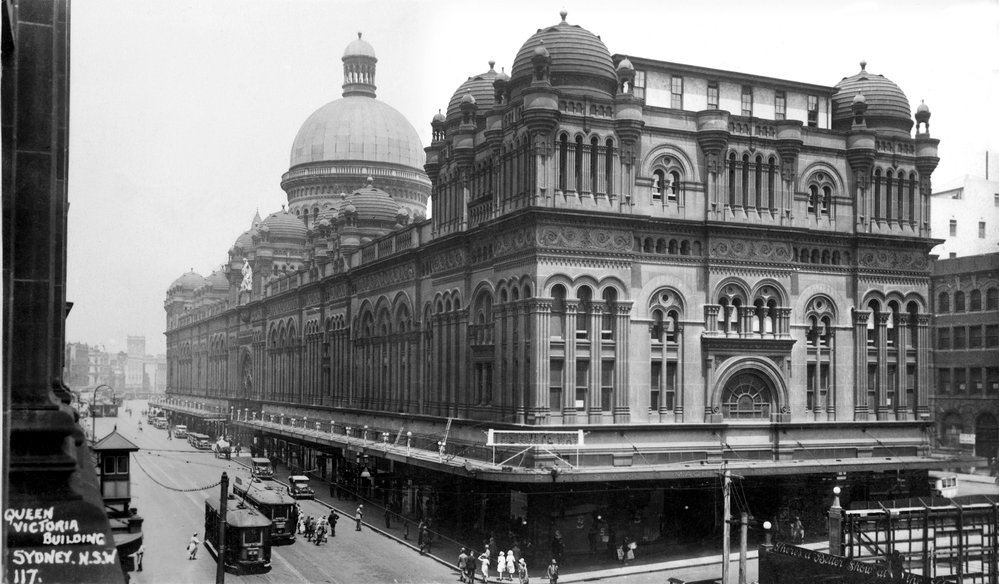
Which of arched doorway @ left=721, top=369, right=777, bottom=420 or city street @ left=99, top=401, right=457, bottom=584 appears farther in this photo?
arched doorway @ left=721, top=369, right=777, bottom=420

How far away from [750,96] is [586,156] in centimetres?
1164

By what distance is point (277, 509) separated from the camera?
48562 mm

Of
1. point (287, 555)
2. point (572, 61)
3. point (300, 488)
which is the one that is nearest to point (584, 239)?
point (572, 61)

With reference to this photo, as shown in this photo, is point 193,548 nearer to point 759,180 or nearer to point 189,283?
point 759,180

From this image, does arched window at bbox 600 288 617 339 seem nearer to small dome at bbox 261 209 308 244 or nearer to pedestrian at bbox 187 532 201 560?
pedestrian at bbox 187 532 201 560

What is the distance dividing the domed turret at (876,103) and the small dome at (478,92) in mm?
17884

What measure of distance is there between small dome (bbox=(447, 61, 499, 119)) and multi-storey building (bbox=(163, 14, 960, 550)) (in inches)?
4.8

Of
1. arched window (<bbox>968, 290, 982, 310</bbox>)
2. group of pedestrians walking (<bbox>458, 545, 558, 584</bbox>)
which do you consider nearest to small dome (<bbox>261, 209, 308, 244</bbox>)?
arched window (<bbox>968, 290, 982, 310</bbox>)

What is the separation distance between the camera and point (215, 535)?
153 ft

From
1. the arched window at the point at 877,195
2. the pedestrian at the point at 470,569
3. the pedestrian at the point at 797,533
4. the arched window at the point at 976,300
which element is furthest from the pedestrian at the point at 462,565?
the arched window at the point at 976,300

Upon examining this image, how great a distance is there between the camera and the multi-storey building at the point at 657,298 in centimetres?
4412

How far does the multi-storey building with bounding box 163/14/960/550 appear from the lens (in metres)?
44.1

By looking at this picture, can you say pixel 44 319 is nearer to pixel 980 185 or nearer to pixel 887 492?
pixel 887 492

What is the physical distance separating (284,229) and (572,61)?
5650 centimetres
